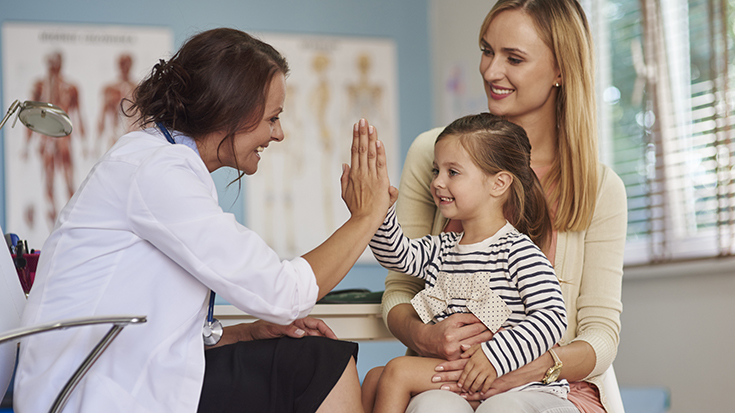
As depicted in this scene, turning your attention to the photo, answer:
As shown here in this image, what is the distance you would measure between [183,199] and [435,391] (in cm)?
56

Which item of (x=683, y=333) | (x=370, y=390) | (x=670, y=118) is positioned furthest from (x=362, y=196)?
(x=670, y=118)

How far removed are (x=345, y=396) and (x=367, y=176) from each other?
393mm

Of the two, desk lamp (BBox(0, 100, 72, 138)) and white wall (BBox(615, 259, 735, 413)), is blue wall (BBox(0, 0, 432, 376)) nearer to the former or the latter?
white wall (BBox(615, 259, 735, 413))

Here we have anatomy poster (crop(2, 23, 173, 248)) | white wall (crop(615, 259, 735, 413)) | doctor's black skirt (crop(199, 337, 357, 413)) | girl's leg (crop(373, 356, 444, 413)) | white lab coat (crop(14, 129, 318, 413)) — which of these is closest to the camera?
white lab coat (crop(14, 129, 318, 413))

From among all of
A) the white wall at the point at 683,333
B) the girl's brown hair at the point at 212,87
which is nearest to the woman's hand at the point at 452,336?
the girl's brown hair at the point at 212,87

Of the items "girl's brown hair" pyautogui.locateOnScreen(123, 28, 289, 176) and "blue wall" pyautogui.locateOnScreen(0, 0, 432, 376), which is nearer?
"girl's brown hair" pyautogui.locateOnScreen(123, 28, 289, 176)

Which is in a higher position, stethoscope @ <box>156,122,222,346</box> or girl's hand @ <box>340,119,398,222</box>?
girl's hand @ <box>340,119,398,222</box>

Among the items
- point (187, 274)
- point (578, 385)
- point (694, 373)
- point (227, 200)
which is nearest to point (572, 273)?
point (578, 385)

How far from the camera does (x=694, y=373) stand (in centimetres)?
245

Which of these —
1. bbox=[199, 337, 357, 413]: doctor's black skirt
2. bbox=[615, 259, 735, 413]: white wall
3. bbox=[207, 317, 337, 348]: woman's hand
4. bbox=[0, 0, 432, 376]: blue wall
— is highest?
bbox=[0, 0, 432, 376]: blue wall

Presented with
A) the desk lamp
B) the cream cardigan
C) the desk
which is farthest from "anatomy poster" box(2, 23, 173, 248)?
the cream cardigan

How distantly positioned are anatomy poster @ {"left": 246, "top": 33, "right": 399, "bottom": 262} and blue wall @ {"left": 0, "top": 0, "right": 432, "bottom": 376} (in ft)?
0.22

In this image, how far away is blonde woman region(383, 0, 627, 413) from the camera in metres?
1.43

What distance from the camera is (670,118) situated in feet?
8.85
